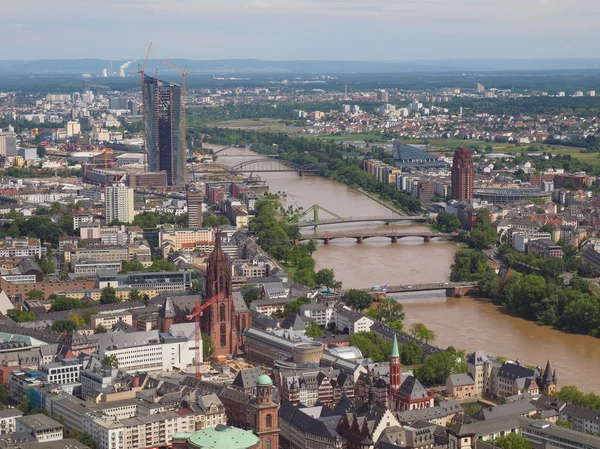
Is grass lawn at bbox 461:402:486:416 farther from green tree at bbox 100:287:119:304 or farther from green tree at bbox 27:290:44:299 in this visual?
green tree at bbox 27:290:44:299

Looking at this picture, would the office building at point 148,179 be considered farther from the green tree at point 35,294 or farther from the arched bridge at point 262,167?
the green tree at point 35,294

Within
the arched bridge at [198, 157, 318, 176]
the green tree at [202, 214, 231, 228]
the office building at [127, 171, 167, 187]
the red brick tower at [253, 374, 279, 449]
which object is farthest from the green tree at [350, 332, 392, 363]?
the arched bridge at [198, 157, 318, 176]

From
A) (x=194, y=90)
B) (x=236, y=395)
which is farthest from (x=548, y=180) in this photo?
(x=194, y=90)

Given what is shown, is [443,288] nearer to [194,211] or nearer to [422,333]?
[422,333]

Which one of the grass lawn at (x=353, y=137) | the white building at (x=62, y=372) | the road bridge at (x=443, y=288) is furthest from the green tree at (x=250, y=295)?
the grass lawn at (x=353, y=137)

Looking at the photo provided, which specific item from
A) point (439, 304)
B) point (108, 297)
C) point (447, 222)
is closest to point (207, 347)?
point (108, 297)

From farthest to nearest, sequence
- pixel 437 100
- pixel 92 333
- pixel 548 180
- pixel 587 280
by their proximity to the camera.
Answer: pixel 437 100, pixel 548 180, pixel 587 280, pixel 92 333

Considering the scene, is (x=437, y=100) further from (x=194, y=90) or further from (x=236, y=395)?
(x=236, y=395)
